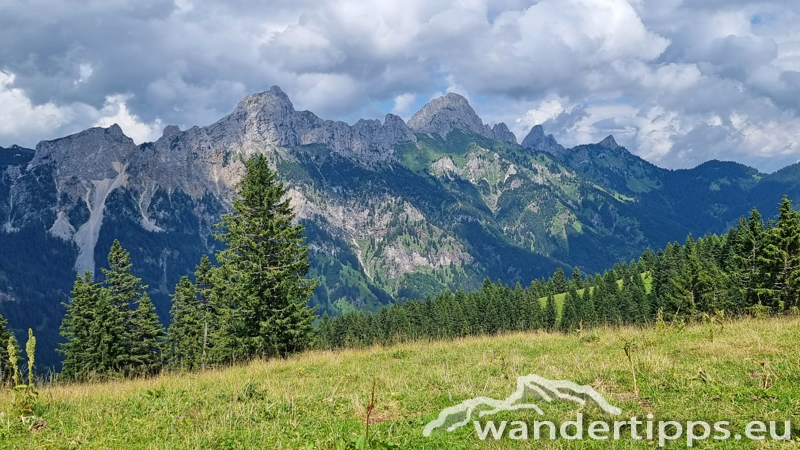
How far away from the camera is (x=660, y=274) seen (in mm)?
105812

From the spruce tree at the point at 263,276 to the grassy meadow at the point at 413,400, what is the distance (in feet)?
44.1

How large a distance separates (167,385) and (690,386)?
1305 centimetres

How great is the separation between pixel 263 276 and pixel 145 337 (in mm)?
30401

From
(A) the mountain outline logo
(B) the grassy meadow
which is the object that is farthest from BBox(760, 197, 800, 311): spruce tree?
(A) the mountain outline logo

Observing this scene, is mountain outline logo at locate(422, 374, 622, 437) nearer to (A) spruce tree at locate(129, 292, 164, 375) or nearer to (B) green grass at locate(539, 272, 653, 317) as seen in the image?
(A) spruce tree at locate(129, 292, 164, 375)

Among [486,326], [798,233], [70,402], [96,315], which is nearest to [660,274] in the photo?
[486,326]

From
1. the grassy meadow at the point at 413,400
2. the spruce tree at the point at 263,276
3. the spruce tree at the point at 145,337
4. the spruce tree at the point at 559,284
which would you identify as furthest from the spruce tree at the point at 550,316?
the grassy meadow at the point at 413,400

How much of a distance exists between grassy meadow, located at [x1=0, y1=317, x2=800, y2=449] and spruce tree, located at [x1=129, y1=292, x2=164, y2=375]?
39552 millimetres

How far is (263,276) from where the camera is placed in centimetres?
2834

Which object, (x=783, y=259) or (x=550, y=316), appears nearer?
(x=783, y=259)

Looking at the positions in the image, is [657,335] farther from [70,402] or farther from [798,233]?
[798,233]

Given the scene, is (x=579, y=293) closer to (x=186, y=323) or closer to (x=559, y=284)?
(x=559, y=284)

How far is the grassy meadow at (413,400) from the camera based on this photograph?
741cm

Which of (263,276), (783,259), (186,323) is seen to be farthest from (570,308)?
(263,276)
